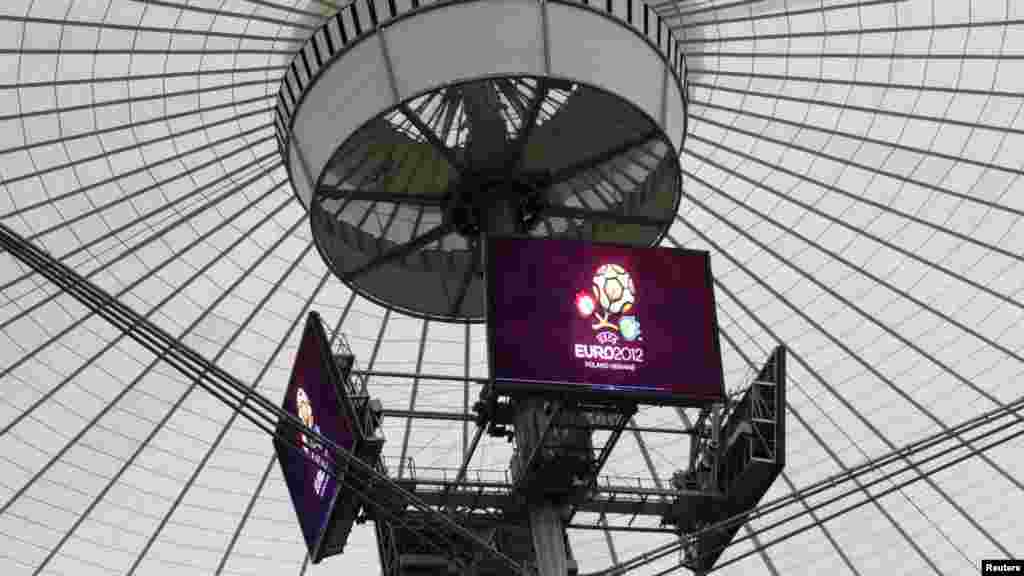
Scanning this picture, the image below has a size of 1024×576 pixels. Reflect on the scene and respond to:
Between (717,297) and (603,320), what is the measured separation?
7788 millimetres

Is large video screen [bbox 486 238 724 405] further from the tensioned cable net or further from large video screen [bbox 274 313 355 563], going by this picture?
large video screen [bbox 274 313 355 563]

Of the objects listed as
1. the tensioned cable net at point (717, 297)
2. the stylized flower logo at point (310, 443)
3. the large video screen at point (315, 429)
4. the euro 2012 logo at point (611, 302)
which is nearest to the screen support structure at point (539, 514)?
the euro 2012 logo at point (611, 302)

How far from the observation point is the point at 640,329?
91.4ft

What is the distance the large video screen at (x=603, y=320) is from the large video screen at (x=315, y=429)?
3.57 meters

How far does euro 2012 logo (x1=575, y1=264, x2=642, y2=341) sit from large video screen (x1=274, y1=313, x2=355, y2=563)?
15.8 feet

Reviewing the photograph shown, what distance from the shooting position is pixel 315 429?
29516 mm

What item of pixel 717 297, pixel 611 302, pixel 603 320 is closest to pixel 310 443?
pixel 603 320

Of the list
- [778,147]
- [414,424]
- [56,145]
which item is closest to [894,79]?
[778,147]

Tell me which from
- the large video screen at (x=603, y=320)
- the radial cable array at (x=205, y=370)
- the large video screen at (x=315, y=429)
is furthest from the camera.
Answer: the large video screen at (x=315, y=429)

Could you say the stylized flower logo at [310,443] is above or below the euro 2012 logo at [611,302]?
below

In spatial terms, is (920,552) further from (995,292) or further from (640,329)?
(640,329)

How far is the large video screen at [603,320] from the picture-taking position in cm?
2689

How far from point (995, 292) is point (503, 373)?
12.9 meters

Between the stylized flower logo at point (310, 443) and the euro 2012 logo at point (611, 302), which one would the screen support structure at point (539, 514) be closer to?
the euro 2012 logo at point (611, 302)
